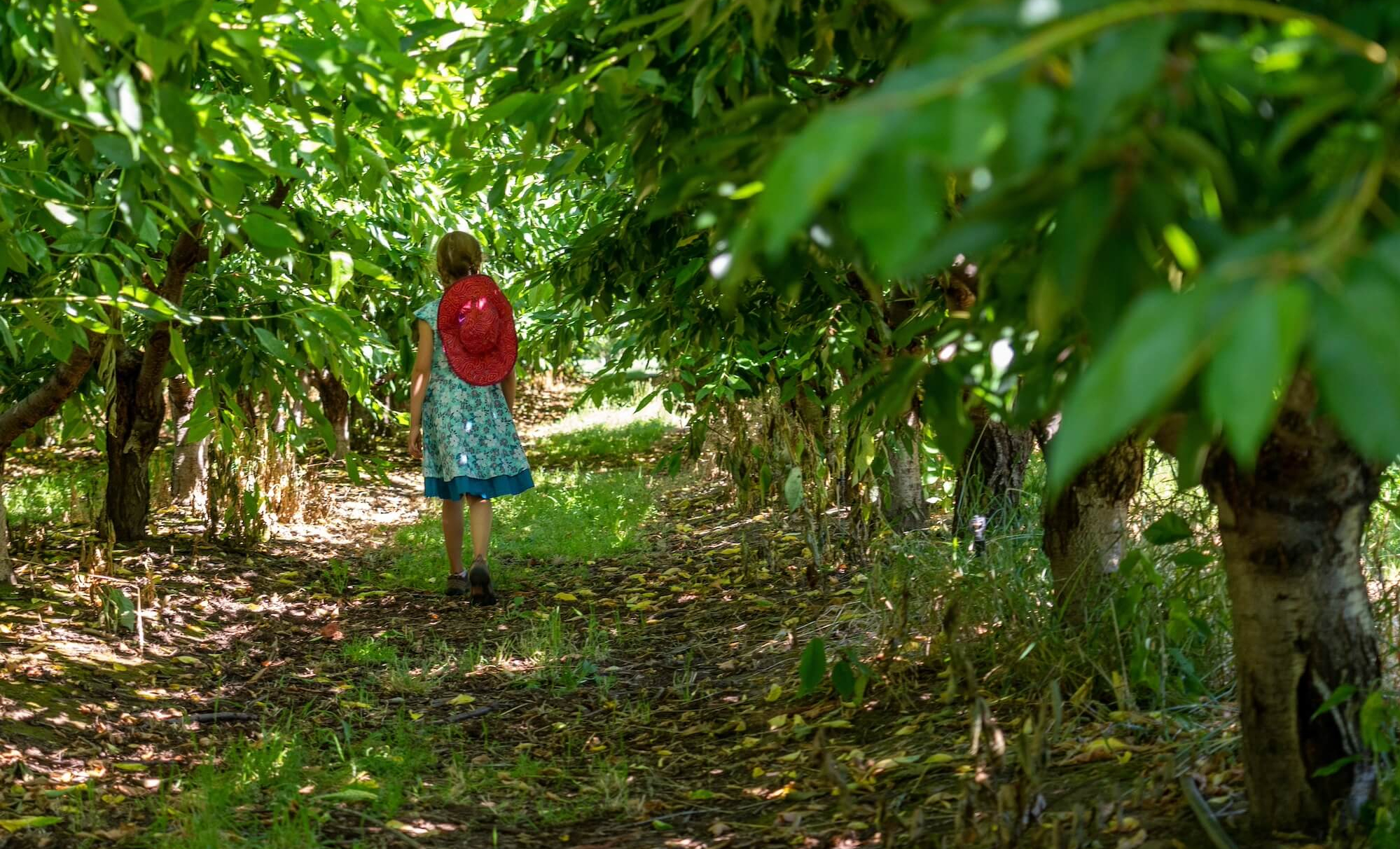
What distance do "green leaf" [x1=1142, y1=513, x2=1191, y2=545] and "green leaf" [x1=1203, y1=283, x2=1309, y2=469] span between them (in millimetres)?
1815

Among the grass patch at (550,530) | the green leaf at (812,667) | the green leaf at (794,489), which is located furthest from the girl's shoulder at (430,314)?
the green leaf at (812,667)

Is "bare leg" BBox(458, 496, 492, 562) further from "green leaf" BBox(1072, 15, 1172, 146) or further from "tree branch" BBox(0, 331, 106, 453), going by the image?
"green leaf" BBox(1072, 15, 1172, 146)

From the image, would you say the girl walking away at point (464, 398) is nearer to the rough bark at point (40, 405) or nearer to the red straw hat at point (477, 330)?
the red straw hat at point (477, 330)

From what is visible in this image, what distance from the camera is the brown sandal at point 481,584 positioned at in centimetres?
532

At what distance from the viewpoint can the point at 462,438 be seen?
554 centimetres

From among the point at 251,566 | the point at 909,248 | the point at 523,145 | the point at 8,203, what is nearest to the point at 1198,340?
the point at 909,248

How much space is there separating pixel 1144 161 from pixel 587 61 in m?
1.37

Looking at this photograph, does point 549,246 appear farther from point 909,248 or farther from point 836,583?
point 909,248

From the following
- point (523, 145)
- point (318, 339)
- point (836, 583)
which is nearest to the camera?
point (523, 145)

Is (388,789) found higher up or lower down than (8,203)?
lower down

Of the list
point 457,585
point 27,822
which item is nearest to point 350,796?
point 27,822

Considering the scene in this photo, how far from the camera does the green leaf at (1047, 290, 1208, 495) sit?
62 centimetres

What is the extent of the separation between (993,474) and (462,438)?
249cm

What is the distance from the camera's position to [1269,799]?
6.88 feet
